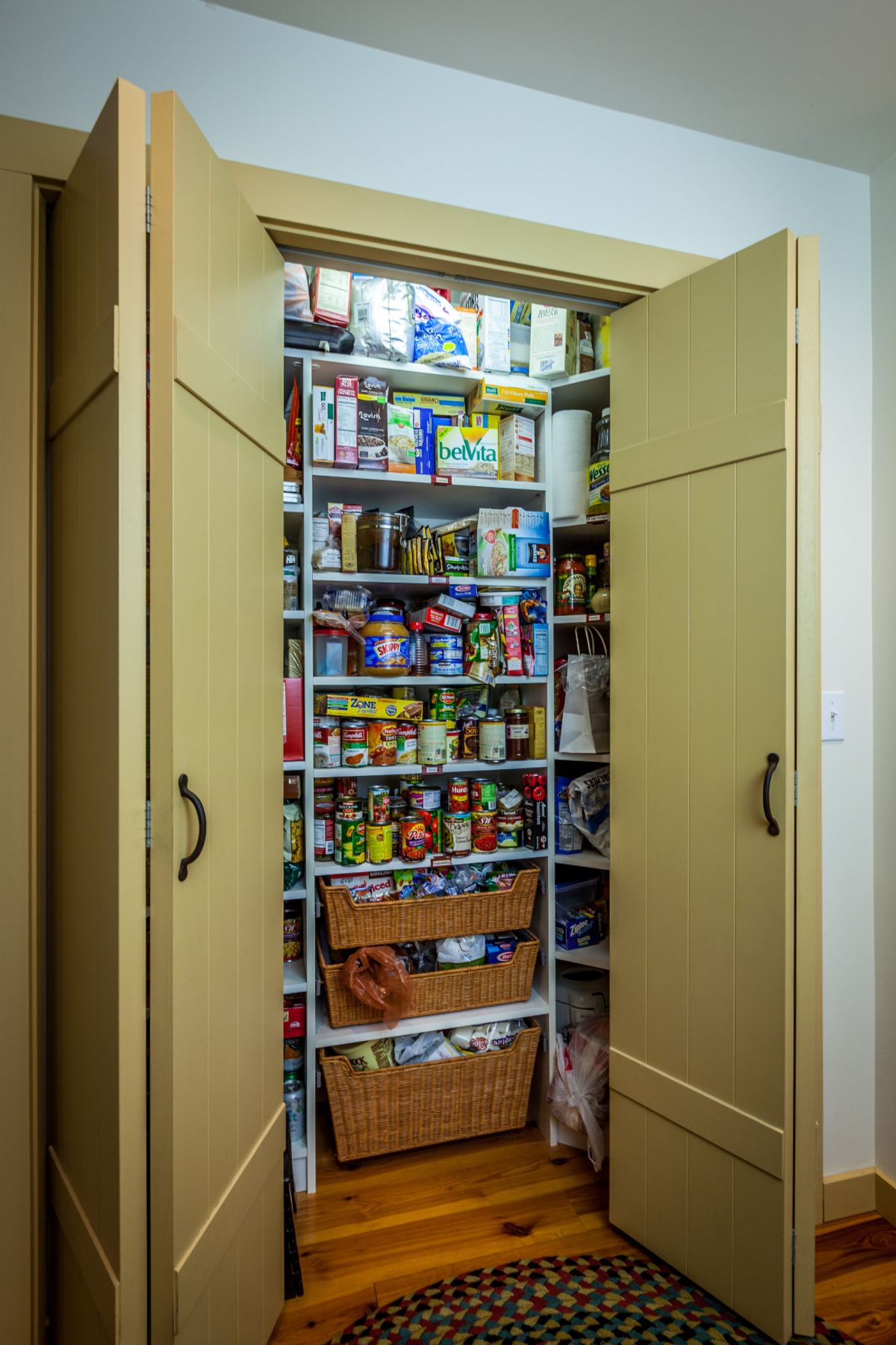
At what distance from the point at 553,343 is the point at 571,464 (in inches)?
14.0

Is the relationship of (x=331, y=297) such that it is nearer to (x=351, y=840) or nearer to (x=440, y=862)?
(x=351, y=840)

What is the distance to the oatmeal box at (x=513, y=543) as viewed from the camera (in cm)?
207

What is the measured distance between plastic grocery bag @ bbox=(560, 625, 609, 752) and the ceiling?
135 centimetres

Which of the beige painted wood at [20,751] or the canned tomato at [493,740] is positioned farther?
the canned tomato at [493,740]

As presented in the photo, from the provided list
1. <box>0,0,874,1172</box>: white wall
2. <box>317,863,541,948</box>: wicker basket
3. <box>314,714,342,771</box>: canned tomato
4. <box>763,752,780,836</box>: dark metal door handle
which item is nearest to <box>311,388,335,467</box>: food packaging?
<box>0,0,874,1172</box>: white wall

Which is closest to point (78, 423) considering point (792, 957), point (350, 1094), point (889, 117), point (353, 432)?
point (353, 432)

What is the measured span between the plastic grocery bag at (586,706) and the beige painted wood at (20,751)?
53.1 inches

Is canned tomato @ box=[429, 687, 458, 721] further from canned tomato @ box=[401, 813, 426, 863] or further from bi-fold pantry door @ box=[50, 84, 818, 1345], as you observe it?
bi-fold pantry door @ box=[50, 84, 818, 1345]

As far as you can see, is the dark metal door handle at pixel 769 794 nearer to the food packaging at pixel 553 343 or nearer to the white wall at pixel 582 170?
the white wall at pixel 582 170

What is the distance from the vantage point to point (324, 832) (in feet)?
6.59

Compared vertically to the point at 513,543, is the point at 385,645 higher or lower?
lower

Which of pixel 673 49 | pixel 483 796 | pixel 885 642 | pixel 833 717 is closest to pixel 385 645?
pixel 483 796

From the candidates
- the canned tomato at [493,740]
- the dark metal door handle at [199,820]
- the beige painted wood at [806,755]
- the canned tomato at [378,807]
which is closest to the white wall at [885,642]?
the beige painted wood at [806,755]

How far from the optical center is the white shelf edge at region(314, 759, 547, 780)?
196 centimetres
